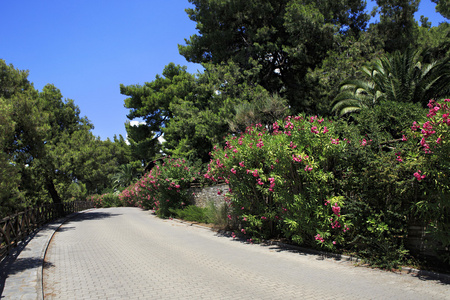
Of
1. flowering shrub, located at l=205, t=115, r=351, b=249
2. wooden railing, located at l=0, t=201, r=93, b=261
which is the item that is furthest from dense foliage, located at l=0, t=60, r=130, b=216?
flowering shrub, located at l=205, t=115, r=351, b=249

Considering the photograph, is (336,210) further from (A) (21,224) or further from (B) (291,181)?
(A) (21,224)

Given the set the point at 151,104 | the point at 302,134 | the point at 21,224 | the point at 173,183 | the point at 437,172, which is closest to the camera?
the point at 437,172

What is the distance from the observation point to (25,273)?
23.1ft

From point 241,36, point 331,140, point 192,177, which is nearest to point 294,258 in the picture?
point 331,140

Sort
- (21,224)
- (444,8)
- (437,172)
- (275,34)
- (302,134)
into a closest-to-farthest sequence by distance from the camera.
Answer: (437,172) < (302,134) < (21,224) < (444,8) < (275,34)

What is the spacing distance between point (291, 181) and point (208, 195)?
893cm

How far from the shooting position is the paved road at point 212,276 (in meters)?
5.60

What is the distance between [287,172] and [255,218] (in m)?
2.78

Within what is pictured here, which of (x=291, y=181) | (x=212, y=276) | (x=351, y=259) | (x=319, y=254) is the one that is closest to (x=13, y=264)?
(x=212, y=276)

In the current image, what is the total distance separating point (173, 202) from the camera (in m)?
21.3

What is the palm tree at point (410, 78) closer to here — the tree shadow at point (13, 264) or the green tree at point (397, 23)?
the green tree at point (397, 23)

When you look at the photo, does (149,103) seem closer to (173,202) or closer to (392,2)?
(173,202)

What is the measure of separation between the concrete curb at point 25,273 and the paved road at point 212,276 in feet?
0.74

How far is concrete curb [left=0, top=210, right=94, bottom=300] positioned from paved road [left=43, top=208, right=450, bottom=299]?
0.74 ft
